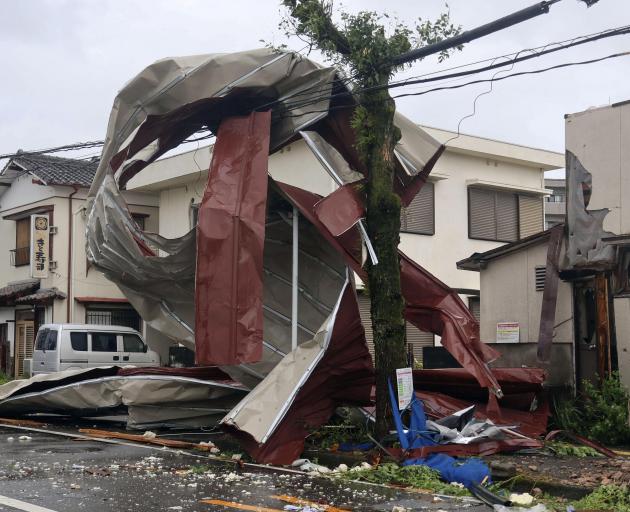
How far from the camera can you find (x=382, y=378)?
11680 mm

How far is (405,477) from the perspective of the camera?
9859 millimetres

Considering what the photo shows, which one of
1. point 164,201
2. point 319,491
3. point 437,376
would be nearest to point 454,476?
point 319,491

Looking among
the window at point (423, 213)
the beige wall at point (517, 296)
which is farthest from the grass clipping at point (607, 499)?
the window at point (423, 213)

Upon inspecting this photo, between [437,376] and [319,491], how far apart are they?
5.04 meters

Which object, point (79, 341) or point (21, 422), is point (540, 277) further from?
point (79, 341)

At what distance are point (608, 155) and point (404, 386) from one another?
16.5ft

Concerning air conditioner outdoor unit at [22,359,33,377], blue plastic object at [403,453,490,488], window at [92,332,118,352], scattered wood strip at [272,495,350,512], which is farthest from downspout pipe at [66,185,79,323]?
scattered wood strip at [272,495,350,512]

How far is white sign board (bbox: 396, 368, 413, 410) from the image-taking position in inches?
444

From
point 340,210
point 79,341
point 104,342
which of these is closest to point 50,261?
point 104,342

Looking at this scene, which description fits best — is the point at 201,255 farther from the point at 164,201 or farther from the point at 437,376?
the point at 164,201

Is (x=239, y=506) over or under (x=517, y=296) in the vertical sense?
under

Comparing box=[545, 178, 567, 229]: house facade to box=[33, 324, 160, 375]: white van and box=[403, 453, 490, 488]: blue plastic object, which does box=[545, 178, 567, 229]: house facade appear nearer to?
box=[33, 324, 160, 375]: white van

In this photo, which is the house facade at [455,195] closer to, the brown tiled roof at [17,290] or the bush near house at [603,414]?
the brown tiled roof at [17,290]

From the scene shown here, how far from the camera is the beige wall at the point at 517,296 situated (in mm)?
14805
